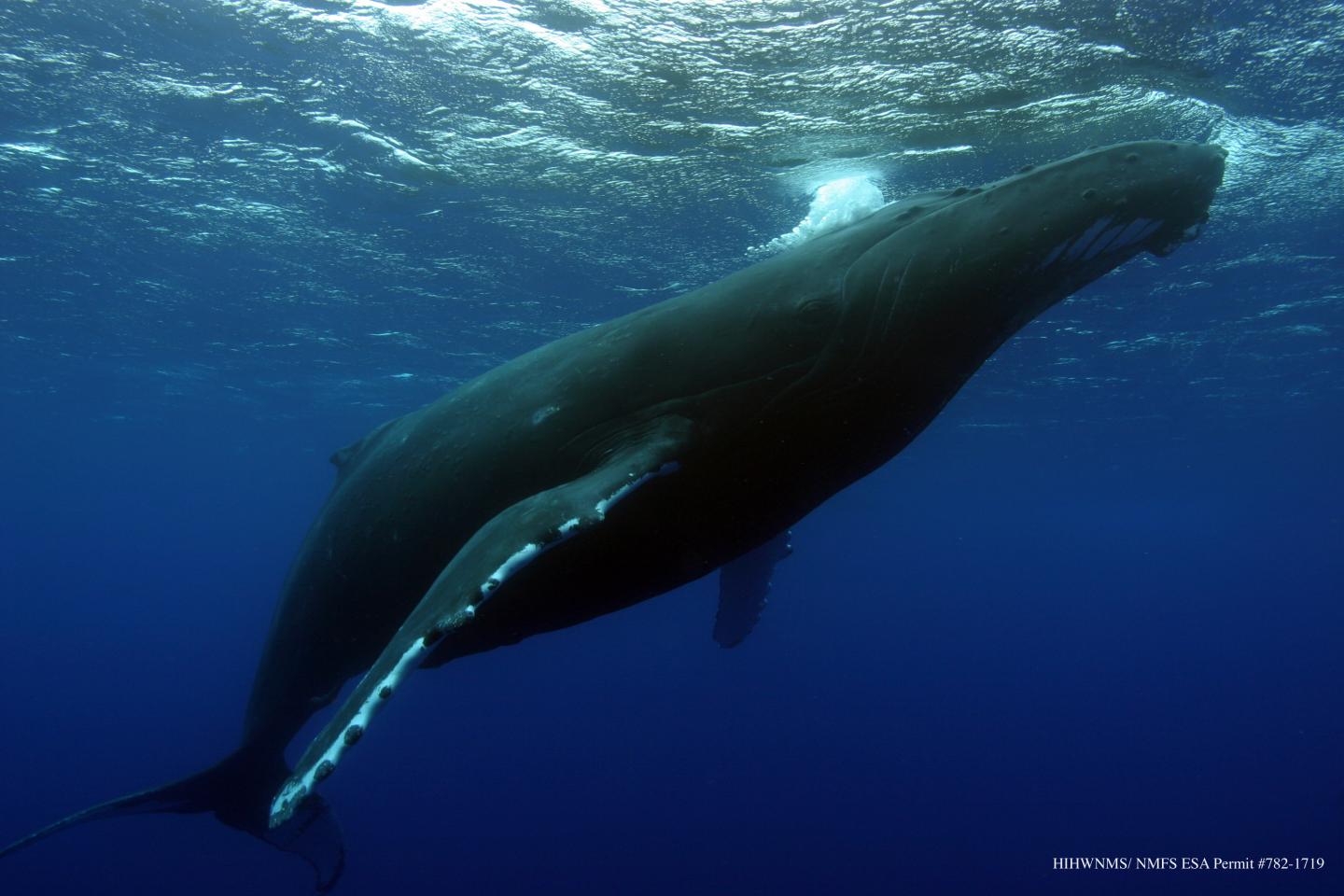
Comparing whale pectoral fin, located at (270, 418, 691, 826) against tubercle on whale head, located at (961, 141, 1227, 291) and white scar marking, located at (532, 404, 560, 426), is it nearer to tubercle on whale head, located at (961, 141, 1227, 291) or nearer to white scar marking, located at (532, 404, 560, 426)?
white scar marking, located at (532, 404, 560, 426)

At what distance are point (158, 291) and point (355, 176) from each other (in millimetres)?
13538

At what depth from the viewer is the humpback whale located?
13.0 ft

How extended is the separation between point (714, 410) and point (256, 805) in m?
7.62

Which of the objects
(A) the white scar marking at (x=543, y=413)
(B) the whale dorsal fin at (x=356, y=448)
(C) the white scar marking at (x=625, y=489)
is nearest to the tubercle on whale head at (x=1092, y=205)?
(C) the white scar marking at (x=625, y=489)

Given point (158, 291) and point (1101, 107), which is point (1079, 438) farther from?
point (158, 291)

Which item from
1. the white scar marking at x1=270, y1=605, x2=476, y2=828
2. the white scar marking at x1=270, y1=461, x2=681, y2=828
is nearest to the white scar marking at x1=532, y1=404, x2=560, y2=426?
the white scar marking at x1=270, y1=461, x2=681, y2=828

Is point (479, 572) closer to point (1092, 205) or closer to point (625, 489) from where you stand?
point (625, 489)

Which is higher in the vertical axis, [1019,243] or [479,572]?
[1019,243]

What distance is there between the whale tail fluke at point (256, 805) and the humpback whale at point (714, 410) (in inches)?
153

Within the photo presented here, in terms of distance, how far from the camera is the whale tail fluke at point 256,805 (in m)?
8.17

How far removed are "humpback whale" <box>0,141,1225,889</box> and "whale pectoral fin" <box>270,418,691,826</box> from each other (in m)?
0.01

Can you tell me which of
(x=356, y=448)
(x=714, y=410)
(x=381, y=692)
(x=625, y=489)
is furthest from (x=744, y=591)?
(x=381, y=692)

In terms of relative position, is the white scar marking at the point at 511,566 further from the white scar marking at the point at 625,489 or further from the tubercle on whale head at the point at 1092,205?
the tubercle on whale head at the point at 1092,205

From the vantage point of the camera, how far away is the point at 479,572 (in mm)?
3805
